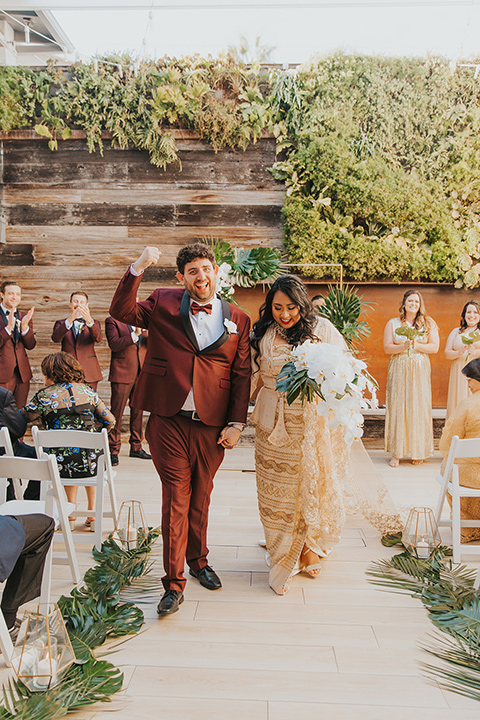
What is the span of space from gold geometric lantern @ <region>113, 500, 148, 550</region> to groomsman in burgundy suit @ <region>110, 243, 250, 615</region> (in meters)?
0.62

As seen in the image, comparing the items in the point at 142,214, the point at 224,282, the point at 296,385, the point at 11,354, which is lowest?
the point at 11,354

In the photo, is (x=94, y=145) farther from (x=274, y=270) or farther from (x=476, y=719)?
(x=476, y=719)

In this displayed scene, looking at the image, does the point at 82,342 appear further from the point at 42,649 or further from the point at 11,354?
the point at 42,649

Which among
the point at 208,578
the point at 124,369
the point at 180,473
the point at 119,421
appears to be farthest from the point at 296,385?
the point at 119,421

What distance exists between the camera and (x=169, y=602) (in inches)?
119

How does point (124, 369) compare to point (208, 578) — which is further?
point (124, 369)

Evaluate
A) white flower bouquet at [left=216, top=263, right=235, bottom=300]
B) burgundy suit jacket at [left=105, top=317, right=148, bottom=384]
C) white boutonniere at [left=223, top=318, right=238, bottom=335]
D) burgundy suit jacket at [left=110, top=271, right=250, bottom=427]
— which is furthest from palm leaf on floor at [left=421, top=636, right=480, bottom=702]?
burgundy suit jacket at [left=105, top=317, right=148, bottom=384]

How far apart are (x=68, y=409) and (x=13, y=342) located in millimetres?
2788

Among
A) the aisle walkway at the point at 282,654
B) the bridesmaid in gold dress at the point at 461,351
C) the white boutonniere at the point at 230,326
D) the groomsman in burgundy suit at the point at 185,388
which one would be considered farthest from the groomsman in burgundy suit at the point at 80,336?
the bridesmaid in gold dress at the point at 461,351

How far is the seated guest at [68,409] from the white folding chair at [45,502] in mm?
412

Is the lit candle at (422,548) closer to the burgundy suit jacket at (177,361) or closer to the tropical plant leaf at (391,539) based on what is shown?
the tropical plant leaf at (391,539)

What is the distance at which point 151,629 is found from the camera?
2883 millimetres

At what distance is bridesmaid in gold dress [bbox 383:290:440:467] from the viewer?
632 cm

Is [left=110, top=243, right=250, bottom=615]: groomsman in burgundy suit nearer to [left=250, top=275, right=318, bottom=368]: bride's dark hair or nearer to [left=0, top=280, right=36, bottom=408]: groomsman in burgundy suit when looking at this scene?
[left=250, top=275, right=318, bottom=368]: bride's dark hair
